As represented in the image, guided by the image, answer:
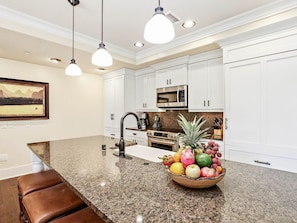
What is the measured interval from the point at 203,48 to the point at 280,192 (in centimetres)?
246

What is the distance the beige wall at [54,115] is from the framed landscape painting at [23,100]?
0.12 metres

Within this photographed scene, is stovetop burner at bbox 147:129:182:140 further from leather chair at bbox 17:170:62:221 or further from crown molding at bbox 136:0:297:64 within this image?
leather chair at bbox 17:170:62:221

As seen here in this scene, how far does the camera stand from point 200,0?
201 cm

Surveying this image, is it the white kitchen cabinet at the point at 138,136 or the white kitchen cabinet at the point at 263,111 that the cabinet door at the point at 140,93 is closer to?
the white kitchen cabinet at the point at 138,136

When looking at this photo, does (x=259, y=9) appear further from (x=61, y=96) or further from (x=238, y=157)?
(x=61, y=96)

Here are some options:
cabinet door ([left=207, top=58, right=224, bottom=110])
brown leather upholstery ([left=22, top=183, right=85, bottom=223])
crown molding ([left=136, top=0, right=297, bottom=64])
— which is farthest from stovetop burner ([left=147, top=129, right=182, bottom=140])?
A: brown leather upholstery ([left=22, top=183, right=85, bottom=223])

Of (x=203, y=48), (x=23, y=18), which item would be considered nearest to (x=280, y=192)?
(x=203, y=48)

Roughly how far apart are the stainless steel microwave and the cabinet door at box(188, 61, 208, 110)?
113 mm

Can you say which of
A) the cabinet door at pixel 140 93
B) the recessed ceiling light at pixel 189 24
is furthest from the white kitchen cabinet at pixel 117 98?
the recessed ceiling light at pixel 189 24

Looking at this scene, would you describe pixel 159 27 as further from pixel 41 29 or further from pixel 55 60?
pixel 55 60

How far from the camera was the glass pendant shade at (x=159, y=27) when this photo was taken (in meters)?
1.19

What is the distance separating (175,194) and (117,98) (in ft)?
12.0

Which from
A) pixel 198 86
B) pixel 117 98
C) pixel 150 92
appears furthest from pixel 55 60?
pixel 198 86

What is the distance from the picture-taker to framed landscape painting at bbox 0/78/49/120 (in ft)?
11.1
